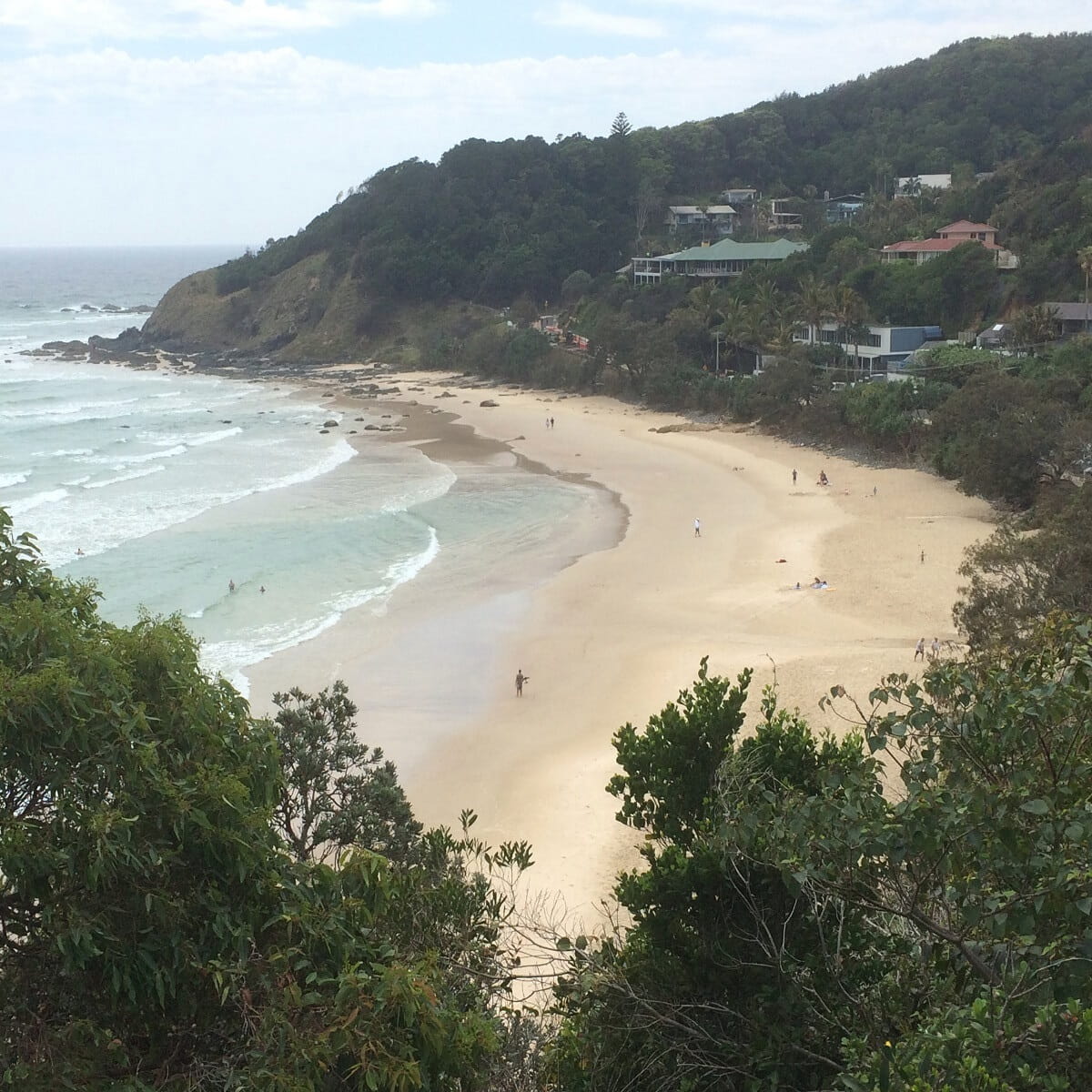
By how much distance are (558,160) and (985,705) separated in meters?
84.7

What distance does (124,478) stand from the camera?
40.4 meters

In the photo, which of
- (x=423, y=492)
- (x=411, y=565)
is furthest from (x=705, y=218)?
(x=411, y=565)

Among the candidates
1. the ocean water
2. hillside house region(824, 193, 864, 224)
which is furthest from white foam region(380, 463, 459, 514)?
hillside house region(824, 193, 864, 224)

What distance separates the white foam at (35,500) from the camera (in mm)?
34625

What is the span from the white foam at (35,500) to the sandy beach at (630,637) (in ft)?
50.9

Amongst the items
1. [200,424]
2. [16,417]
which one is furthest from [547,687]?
[16,417]

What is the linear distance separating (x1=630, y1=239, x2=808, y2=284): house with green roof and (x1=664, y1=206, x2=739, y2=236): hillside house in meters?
13.5

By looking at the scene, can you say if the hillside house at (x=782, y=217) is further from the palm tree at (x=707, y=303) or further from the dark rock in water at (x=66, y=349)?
the dark rock in water at (x=66, y=349)

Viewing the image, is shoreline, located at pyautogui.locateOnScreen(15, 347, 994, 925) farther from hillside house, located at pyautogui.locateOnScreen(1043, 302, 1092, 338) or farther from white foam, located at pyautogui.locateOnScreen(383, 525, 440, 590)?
hillside house, located at pyautogui.locateOnScreen(1043, 302, 1092, 338)

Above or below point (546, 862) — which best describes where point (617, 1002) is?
above

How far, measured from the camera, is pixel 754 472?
128ft

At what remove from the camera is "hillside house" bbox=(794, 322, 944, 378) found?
1829 inches

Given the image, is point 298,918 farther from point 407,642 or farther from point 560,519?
point 560,519

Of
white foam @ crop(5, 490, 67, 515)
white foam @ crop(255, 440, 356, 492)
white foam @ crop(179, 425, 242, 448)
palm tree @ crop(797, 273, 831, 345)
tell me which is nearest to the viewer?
white foam @ crop(5, 490, 67, 515)
